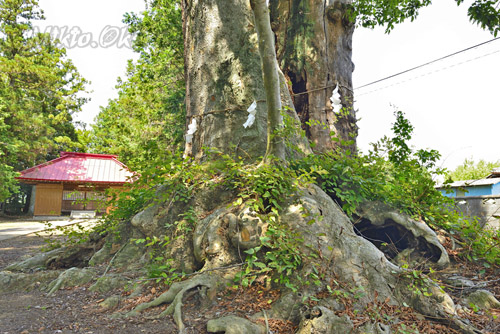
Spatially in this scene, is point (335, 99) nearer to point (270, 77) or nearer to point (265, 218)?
point (270, 77)

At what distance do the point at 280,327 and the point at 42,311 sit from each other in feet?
8.95

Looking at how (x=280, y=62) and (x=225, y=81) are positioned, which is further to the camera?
(x=280, y=62)

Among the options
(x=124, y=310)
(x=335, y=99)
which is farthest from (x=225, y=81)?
(x=124, y=310)

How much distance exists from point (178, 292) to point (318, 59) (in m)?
6.03

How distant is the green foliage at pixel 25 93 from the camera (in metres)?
19.4

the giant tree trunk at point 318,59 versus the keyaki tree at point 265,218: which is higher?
the giant tree trunk at point 318,59

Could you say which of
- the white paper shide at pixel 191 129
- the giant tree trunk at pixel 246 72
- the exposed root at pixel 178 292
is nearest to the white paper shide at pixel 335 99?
the giant tree trunk at pixel 246 72

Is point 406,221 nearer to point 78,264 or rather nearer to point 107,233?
point 107,233

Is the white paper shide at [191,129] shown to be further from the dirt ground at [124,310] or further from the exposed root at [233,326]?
the exposed root at [233,326]

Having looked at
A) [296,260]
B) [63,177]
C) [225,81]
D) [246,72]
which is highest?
[246,72]

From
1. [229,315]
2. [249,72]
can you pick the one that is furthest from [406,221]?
[249,72]

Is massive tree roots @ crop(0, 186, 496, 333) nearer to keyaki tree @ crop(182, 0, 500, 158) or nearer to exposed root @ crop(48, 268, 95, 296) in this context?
exposed root @ crop(48, 268, 95, 296)

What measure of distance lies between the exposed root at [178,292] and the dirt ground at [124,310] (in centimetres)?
7

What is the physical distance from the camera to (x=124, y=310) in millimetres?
3588
